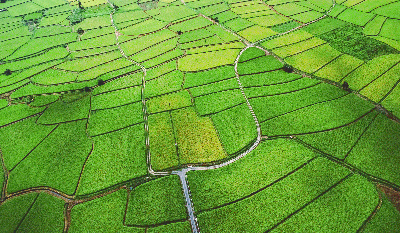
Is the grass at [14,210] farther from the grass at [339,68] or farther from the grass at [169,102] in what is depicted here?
the grass at [339,68]

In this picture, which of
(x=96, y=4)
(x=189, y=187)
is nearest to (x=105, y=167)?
(x=189, y=187)

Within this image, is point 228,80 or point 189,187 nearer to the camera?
point 189,187

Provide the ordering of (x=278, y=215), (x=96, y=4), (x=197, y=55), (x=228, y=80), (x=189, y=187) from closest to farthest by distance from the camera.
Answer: (x=278, y=215), (x=189, y=187), (x=228, y=80), (x=197, y=55), (x=96, y=4)

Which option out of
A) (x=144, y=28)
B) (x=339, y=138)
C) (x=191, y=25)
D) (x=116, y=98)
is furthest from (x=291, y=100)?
(x=144, y=28)

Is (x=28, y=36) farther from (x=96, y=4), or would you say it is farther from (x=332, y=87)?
(x=332, y=87)

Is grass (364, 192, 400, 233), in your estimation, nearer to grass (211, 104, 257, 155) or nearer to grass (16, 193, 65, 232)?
grass (211, 104, 257, 155)

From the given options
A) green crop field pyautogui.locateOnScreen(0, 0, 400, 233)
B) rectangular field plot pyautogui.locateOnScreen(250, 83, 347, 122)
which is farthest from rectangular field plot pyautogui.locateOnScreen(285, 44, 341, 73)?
rectangular field plot pyautogui.locateOnScreen(250, 83, 347, 122)

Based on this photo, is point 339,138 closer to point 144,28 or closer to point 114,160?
point 114,160
